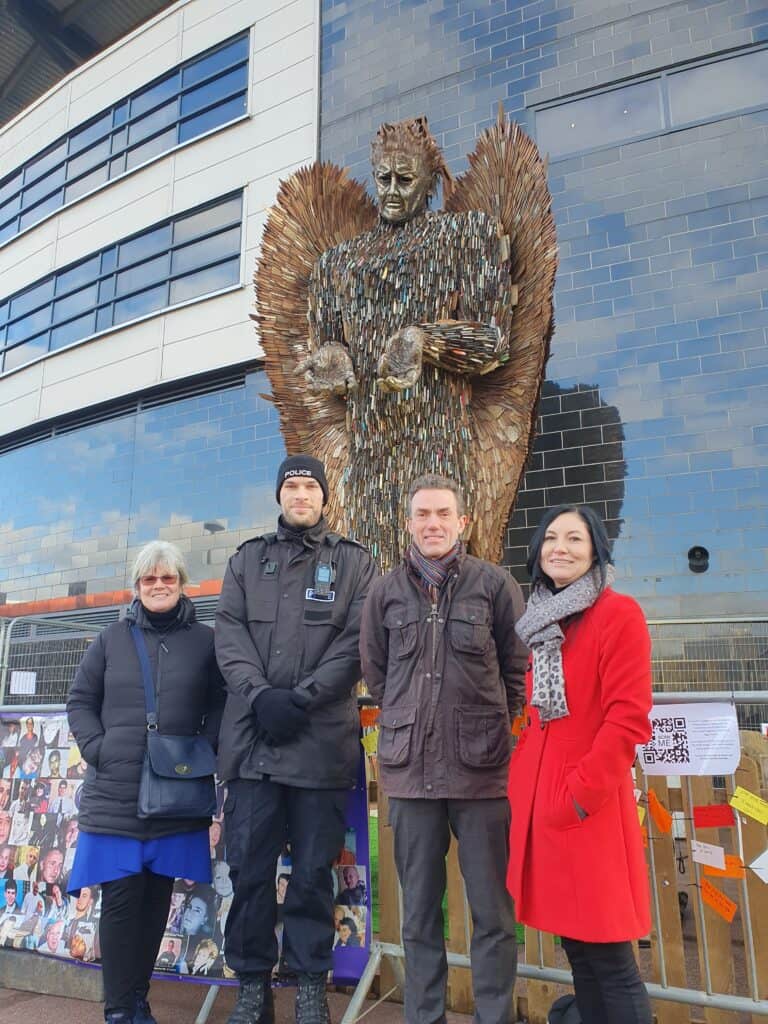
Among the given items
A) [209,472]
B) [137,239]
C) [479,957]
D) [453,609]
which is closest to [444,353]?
[453,609]

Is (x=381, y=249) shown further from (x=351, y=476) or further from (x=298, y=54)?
(x=298, y=54)

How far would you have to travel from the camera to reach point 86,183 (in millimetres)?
10625

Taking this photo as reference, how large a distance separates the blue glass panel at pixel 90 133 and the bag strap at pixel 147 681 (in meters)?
9.88

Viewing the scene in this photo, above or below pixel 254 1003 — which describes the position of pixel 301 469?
above

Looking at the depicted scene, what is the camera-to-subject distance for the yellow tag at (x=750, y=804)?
2.36 meters

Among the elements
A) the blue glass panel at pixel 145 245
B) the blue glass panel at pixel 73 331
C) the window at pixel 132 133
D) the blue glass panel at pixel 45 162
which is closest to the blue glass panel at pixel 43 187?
the window at pixel 132 133

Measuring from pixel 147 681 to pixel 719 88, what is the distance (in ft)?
21.0

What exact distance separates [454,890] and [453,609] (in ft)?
3.79

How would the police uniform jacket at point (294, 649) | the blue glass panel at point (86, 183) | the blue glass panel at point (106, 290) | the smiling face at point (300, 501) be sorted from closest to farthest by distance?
1. the police uniform jacket at point (294, 649)
2. the smiling face at point (300, 501)
3. the blue glass panel at point (106, 290)
4. the blue glass panel at point (86, 183)

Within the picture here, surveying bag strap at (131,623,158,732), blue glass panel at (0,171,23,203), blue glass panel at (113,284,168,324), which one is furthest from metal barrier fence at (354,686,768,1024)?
blue glass panel at (0,171,23,203)

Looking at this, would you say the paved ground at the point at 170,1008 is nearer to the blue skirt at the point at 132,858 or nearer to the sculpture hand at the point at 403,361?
the blue skirt at the point at 132,858

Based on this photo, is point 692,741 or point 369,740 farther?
point 369,740

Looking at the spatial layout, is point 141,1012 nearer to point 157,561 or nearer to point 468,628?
point 157,561

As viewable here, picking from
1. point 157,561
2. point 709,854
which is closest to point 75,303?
point 157,561
